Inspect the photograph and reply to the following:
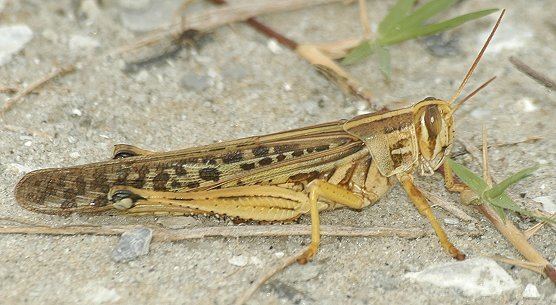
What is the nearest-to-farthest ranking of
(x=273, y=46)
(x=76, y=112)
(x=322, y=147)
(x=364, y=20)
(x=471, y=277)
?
1. (x=471, y=277)
2. (x=322, y=147)
3. (x=76, y=112)
4. (x=364, y=20)
5. (x=273, y=46)

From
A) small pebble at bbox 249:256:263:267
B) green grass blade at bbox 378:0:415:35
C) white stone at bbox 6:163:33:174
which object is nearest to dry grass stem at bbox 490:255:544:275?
small pebble at bbox 249:256:263:267

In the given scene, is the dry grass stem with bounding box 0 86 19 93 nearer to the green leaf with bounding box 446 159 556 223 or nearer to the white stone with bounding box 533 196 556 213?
the green leaf with bounding box 446 159 556 223

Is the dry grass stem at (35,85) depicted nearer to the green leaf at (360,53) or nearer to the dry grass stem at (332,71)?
the dry grass stem at (332,71)

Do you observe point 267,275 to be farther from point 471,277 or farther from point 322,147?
point 471,277

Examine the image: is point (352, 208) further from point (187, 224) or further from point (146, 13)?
point (146, 13)

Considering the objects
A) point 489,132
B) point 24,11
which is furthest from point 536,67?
point 24,11

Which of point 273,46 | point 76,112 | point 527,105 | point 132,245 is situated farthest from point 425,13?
point 132,245
